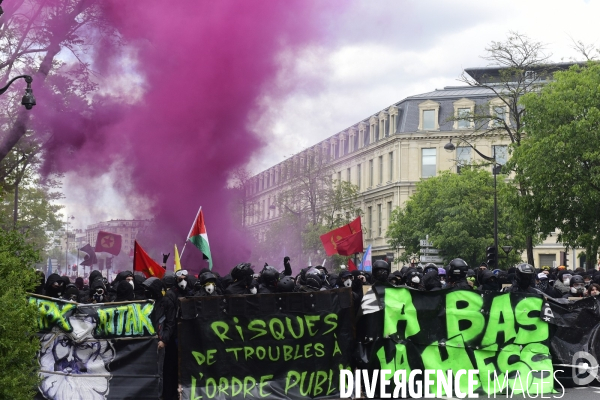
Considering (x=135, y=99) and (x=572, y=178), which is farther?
(x=135, y=99)

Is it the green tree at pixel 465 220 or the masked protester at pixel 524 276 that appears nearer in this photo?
the masked protester at pixel 524 276

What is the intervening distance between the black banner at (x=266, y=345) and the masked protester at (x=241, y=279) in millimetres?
1377

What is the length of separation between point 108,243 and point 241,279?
16528 mm

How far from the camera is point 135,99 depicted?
2892 cm

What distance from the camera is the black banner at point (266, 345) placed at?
9164mm

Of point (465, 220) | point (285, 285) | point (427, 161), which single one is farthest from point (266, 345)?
point (427, 161)

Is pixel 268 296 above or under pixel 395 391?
above

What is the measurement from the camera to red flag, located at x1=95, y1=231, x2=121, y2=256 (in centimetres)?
2630

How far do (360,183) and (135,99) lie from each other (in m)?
46.4

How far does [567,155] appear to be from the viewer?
2698cm

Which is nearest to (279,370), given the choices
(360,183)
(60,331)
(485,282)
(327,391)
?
(327,391)

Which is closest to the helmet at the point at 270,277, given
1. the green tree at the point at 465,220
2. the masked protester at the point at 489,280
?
the masked protester at the point at 489,280

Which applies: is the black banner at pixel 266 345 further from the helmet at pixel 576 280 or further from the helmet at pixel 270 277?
the helmet at pixel 576 280

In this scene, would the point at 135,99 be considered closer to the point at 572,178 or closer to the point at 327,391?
the point at 572,178
